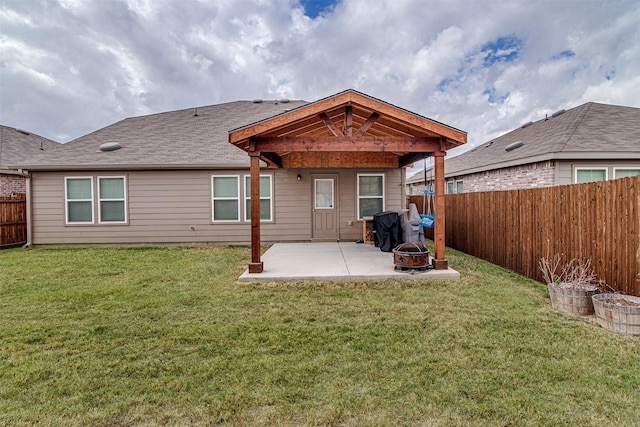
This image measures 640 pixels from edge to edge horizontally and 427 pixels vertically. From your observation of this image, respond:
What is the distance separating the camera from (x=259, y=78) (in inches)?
681

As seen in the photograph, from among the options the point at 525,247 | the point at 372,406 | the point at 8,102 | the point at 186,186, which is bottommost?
the point at 372,406

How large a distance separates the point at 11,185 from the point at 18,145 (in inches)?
154

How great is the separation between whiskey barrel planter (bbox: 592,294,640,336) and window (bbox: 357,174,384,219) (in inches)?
250

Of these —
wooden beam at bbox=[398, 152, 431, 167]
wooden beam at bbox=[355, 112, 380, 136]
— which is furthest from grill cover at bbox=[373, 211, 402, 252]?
wooden beam at bbox=[355, 112, 380, 136]

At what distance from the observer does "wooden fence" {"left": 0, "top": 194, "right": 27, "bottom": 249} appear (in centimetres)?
958

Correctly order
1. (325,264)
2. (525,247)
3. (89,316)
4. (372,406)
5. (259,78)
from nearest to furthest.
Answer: (372,406) < (89,316) < (525,247) < (325,264) < (259,78)

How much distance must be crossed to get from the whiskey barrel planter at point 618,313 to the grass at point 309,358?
146mm

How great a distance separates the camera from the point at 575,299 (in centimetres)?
380

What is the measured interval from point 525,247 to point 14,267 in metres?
10.1

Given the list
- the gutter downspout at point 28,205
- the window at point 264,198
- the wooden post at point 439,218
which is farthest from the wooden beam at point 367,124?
the gutter downspout at point 28,205

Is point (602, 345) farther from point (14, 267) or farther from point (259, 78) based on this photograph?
point (259, 78)

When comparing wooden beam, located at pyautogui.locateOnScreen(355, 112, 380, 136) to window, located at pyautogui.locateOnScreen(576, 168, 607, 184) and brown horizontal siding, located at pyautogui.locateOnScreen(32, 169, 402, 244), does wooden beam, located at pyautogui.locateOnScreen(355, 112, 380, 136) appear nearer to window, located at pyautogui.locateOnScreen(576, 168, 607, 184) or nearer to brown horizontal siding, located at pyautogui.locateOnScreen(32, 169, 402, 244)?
brown horizontal siding, located at pyautogui.locateOnScreen(32, 169, 402, 244)

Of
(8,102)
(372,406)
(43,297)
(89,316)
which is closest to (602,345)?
(372,406)

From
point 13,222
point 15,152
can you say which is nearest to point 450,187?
point 13,222
